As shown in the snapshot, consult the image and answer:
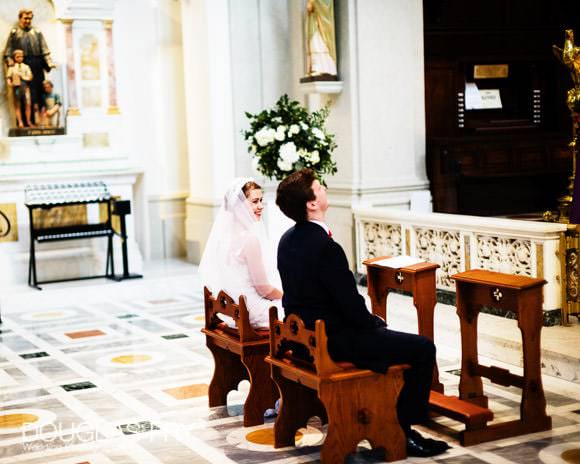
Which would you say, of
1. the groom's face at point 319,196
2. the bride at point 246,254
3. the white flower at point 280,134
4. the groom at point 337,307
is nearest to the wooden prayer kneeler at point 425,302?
the groom at point 337,307

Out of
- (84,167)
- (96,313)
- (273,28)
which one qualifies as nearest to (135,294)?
(96,313)

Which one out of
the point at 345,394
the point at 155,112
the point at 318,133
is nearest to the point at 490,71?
the point at 155,112

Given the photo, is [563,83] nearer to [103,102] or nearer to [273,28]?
[273,28]

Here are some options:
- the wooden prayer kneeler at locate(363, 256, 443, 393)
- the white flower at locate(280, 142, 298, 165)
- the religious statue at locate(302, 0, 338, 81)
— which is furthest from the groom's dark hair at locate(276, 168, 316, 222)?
the religious statue at locate(302, 0, 338, 81)

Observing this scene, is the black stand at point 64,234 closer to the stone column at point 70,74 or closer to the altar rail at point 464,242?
the stone column at point 70,74

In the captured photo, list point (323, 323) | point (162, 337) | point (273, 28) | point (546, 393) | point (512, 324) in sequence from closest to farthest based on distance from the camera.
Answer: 1. point (323, 323)
2. point (546, 393)
3. point (512, 324)
4. point (162, 337)
5. point (273, 28)

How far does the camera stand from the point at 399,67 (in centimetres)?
957

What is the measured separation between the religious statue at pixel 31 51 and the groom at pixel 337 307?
6.96 meters

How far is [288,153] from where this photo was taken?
7.64m

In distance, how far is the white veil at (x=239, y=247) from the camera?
18.2 feet

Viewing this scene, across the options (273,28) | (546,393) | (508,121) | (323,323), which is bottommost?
(546,393)

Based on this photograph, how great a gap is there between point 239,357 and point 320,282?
1.33 meters

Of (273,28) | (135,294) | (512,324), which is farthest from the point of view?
(273,28)

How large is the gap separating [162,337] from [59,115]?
4262mm
